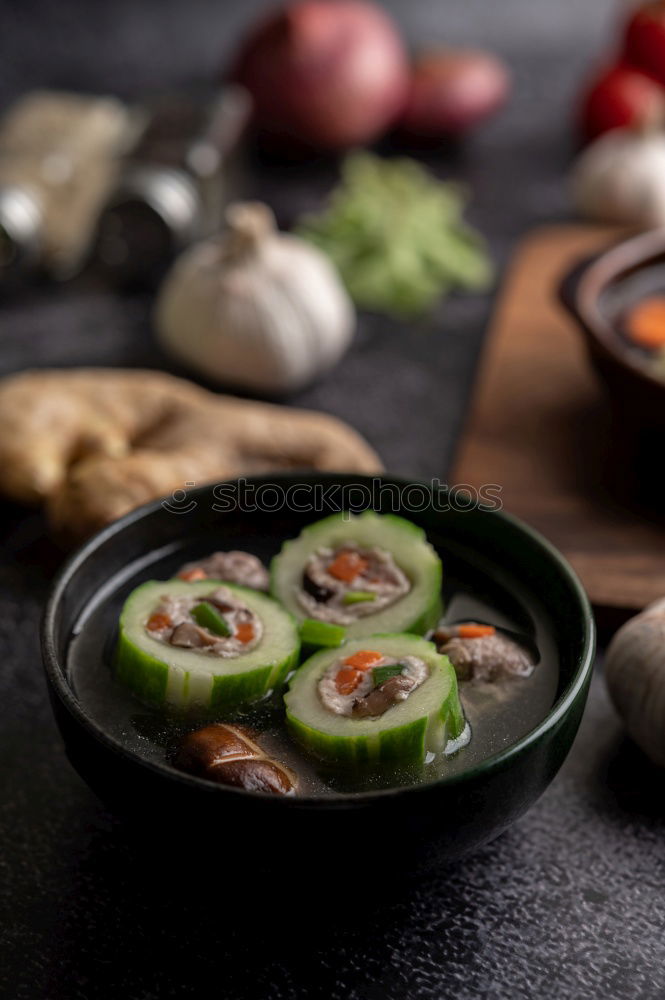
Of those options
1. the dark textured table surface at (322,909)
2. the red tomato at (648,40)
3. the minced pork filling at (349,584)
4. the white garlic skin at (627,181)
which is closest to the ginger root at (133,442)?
the dark textured table surface at (322,909)

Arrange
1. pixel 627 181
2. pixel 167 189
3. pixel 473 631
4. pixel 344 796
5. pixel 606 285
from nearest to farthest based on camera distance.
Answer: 1. pixel 344 796
2. pixel 473 631
3. pixel 606 285
4. pixel 167 189
5. pixel 627 181

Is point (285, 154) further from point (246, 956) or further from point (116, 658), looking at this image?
point (246, 956)

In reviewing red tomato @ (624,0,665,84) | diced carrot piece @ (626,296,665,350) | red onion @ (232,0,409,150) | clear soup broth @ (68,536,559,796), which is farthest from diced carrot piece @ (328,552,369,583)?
red tomato @ (624,0,665,84)

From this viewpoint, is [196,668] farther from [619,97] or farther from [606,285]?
[619,97]

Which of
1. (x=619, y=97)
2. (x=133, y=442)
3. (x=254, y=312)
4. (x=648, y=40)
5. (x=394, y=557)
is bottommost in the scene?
(x=133, y=442)

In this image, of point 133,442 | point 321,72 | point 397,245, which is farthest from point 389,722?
point 321,72
